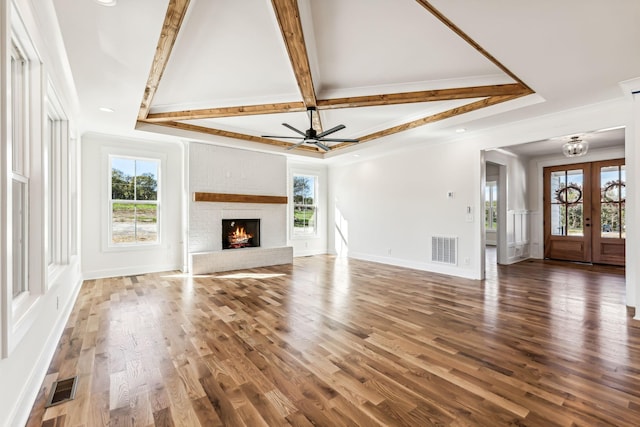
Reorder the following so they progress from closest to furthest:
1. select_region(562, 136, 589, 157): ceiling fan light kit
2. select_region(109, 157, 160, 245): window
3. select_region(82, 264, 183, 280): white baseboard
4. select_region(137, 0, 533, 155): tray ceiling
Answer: select_region(137, 0, 533, 155): tray ceiling < select_region(562, 136, 589, 157): ceiling fan light kit < select_region(82, 264, 183, 280): white baseboard < select_region(109, 157, 160, 245): window

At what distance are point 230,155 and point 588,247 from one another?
8.45 metres

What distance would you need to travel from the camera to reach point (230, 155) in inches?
254

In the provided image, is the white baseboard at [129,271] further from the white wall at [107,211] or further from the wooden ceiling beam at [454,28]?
the wooden ceiling beam at [454,28]

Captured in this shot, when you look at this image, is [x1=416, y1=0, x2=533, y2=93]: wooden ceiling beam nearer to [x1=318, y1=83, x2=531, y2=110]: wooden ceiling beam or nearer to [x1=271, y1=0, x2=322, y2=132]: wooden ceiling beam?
[x1=318, y1=83, x2=531, y2=110]: wooden ceiling beam

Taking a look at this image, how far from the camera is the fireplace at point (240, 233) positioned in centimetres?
648

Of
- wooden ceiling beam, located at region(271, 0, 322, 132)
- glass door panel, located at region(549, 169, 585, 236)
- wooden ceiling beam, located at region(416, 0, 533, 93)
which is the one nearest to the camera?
wooden ceiling beam, located at region(416, 0, 533, 93)

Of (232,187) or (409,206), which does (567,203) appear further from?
(232,187)

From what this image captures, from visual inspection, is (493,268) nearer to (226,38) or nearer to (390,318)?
(390,318)

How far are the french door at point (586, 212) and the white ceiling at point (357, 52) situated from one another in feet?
13.3

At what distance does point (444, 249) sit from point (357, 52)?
406 centimetres

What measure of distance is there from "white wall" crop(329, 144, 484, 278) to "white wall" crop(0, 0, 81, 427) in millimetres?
5665

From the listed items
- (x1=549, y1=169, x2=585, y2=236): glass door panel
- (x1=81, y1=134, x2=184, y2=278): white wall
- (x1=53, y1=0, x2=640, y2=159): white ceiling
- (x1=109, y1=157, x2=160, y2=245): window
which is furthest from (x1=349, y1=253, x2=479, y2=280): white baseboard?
(x1=109, y1=157, x2=160, y2=245): window

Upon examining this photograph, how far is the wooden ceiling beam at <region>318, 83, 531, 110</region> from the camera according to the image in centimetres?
375

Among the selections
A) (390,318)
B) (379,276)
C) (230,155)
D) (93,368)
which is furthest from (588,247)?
(93,368)
